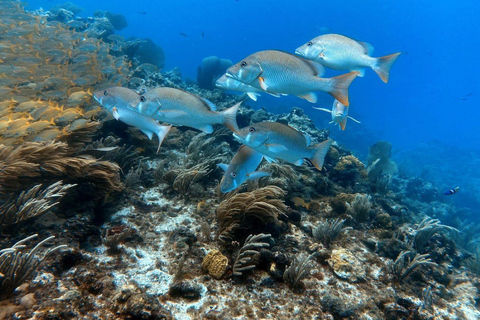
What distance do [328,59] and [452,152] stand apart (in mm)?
53989

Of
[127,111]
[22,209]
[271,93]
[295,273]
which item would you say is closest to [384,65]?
[271,93]

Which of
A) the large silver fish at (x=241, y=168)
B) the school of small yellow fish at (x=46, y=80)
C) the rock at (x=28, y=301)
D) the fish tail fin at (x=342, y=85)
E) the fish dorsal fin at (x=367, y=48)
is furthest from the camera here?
the school of small yellow fish at (x=46, y=80)

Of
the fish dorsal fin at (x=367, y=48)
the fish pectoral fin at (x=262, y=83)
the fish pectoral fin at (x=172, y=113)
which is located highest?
the fish dorsal fin at (x=367, y=48)

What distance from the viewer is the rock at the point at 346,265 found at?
3939 mm

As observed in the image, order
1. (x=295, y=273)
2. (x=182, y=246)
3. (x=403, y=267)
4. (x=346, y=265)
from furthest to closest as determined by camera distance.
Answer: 1. (x=403, y=267)
2. (x=346, y=265)
3. (x=182, y=246)
4. (x=295, y=273)

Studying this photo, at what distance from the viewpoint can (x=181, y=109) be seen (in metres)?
3.25

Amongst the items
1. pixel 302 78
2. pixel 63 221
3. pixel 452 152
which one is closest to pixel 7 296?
pixel 63 221

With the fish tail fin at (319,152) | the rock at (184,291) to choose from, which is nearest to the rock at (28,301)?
the rock at (184,291)

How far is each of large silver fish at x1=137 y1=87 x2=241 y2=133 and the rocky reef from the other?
1.43m

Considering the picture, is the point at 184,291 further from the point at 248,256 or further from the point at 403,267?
the point at 403,267

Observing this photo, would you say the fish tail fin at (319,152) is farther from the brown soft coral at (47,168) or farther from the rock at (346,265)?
the brown soft coral at (47,168)

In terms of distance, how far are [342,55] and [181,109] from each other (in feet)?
8.05

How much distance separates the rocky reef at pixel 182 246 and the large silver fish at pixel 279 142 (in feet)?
3.48

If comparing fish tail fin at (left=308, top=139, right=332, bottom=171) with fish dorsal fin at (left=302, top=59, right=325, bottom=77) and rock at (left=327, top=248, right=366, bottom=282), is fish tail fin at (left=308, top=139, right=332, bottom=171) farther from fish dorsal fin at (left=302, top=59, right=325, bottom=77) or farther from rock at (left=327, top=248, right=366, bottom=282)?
rock at (left=327, top=248, right=366, bottom=282)
